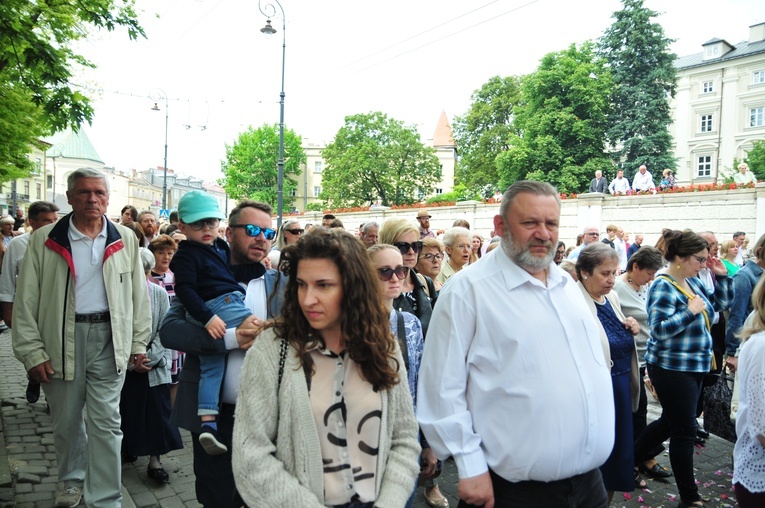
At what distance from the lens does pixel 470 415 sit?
96.5 inches

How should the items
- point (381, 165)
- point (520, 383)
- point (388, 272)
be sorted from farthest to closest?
point (381, 165) → point (388, 272) → point (520, 383)

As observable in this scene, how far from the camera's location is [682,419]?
4.30 m

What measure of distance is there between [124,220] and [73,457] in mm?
5228

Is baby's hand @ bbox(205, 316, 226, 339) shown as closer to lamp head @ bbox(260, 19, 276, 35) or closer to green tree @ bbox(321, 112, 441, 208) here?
lamp head @ bbox(260, 19, 276, 35)

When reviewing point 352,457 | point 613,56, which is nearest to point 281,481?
point 352,457

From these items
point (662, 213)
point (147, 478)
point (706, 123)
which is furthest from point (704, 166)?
point (147, 478)

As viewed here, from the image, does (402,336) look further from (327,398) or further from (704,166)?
(704,166)

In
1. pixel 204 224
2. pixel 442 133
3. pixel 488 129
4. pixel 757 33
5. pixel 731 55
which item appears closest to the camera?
pixel 204 224

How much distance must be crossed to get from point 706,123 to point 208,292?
68.3 metres

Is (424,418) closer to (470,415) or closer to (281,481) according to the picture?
(470,415)

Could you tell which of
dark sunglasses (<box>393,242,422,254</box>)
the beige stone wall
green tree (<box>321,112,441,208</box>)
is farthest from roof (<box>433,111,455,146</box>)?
dark sunglasses (<box>393,242,422,254</box>)

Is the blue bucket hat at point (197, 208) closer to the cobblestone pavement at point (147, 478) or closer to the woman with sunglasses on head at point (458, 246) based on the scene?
the cobblestone pavement at point (147, 478)

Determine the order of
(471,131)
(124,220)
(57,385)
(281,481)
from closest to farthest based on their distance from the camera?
(281,481) < (57,385) < (124,220) < (471,131)

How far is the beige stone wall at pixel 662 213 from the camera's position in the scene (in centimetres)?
2030
